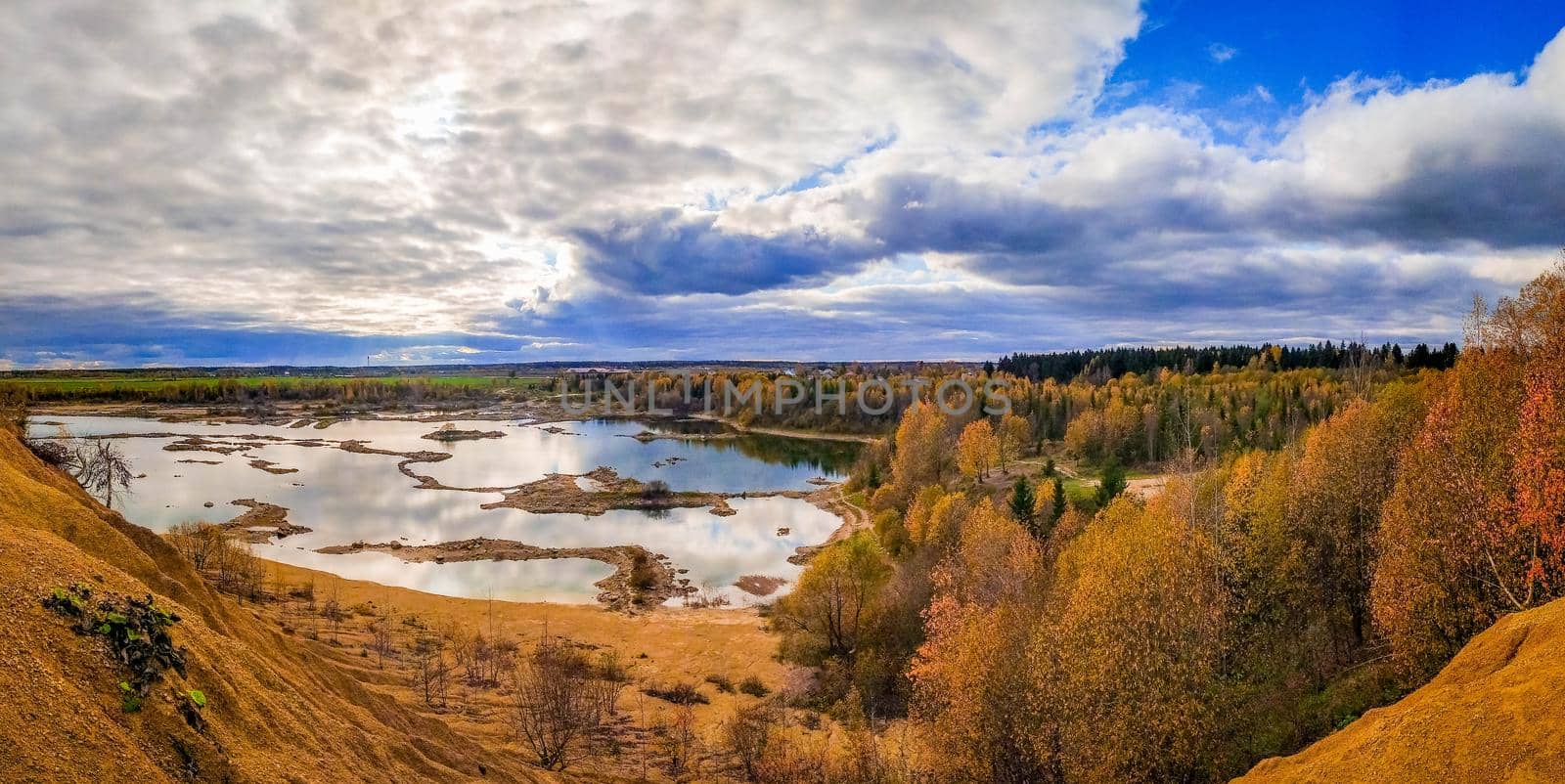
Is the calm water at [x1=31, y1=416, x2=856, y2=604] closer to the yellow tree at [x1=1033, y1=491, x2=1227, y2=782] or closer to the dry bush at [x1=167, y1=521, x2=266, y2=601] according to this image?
the dry bush at [x1=167, y1=521, x2=266, y2=601]

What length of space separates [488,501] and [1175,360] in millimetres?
127464

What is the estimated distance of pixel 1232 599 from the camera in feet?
78.7

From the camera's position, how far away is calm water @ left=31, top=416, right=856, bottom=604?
48656 millimetres

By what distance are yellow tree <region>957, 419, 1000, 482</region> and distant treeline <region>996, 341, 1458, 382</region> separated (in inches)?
2515

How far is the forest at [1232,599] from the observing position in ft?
56.5

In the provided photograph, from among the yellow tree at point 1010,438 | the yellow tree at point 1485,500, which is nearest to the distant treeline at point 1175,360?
the yellow tree at point 1010,438

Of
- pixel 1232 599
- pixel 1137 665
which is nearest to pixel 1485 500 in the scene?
pixel 1232 599

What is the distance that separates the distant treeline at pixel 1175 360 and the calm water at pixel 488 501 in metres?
59.2

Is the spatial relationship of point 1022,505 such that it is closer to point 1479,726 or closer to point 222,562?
point 1479,726

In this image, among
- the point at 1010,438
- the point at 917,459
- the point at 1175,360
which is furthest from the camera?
the point at 1175,360

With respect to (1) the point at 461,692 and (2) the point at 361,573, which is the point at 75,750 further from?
(2) the point at 361,573

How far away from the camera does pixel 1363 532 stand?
1007 inches

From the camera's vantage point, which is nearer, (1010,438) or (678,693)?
A: (678,693)

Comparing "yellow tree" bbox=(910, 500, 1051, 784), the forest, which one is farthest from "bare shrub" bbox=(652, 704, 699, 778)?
"yellow tree" bbox=(910, 500, 1051, 784)
